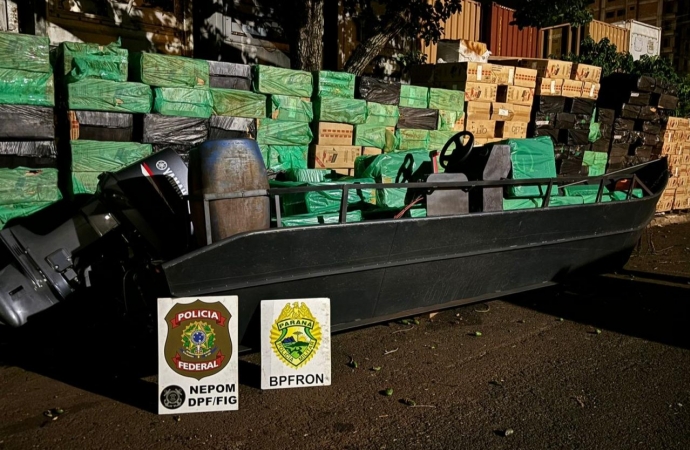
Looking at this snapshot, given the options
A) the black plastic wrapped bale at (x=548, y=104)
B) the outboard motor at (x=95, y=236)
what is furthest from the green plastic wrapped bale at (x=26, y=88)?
the black plastic wrapped bale at (x=548, y=104)

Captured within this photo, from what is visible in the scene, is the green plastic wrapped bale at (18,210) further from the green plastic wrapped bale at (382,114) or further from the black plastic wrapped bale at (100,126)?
the green plastic wrapped bale at (382,114)

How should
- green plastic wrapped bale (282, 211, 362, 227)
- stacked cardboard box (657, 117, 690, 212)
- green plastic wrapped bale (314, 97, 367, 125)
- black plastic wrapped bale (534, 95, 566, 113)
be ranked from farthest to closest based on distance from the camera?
1. stacked cardboard box (657, 117, 690, 212)
2. black plastic wrapped bale (534, 95, 566, 113)
3. green plastic wrapped bale (314, 97, 367, 125)
4. green plastic wrapped bale (282, 211, 362, 227)

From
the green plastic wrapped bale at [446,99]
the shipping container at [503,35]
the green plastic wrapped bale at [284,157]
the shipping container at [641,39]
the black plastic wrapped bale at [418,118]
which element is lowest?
the green plastic wrapped bale at [284,157]

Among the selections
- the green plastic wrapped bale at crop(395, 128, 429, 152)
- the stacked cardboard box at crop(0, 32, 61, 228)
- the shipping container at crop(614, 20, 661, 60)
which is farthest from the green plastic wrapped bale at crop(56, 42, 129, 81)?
the shipping container at crop(614, 20, 661, 60)

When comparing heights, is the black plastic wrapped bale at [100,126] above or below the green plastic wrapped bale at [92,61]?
below

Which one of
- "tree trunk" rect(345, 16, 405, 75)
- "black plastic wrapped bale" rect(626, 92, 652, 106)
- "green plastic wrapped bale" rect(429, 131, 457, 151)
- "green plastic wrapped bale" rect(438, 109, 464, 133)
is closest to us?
"green plastic wrapped bale" rect(429, 131, 457, 151)

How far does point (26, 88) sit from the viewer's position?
530 centimetres

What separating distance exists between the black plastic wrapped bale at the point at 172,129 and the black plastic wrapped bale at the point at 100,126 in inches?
6.5

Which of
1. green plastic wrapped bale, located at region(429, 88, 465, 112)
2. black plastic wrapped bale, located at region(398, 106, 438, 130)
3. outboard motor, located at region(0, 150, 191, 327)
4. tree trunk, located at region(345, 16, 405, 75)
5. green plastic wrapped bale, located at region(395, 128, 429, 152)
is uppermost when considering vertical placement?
tree trunk, located at region(345, 16, 405, 75)

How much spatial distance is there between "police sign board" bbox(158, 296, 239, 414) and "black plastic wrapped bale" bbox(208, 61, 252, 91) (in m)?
3.54

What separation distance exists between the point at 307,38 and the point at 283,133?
2416 mm

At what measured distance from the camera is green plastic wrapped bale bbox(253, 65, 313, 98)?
261 inches

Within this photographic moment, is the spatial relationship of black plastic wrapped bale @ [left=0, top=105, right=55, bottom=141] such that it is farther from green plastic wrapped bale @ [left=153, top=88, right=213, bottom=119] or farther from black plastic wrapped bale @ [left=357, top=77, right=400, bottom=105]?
black plastic wrapped bale @ [left=357, top=77, right=400, bottom=105]

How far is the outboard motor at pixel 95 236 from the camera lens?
14.2 ft
